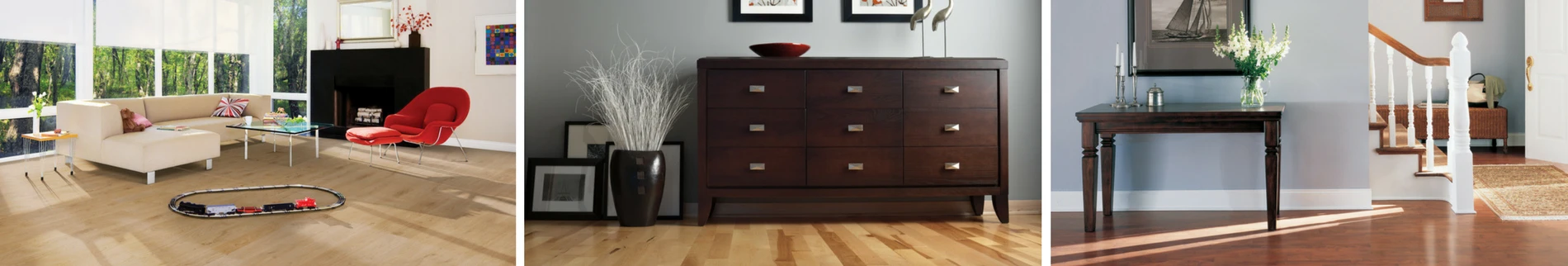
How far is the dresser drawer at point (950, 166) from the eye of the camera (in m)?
2.82

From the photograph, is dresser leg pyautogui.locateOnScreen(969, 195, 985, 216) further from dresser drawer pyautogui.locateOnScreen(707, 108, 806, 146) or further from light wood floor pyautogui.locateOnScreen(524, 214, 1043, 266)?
dresser drawer pyautogui.locateOnScreen(707, 108, 806, 146)

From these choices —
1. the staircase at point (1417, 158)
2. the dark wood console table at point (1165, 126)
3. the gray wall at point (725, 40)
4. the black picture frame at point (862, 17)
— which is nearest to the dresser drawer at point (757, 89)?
the gray wall at point (725, 40)

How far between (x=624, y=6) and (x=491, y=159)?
1210mm

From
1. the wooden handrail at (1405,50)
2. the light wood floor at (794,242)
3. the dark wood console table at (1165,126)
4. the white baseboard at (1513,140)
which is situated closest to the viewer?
the light wood floor at (794,242)

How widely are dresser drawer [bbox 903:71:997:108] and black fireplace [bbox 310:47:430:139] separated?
1577 mm

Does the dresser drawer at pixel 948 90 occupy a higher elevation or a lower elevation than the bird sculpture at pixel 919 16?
lower

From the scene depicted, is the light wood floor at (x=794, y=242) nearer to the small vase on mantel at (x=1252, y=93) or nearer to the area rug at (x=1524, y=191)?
the small vase on mantel at (x=1252, y=93)

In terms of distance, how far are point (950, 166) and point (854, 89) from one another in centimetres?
43

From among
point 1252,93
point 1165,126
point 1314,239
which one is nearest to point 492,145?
point 1165,126

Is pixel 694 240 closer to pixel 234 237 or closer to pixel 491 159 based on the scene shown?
pixel 491 159

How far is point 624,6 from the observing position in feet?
9.90

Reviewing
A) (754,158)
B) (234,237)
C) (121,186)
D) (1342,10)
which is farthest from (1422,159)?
(121,186)

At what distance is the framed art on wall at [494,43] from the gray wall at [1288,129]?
2115mm

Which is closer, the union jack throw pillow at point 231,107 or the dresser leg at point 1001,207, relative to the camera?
the union jack throw pillow at point 231,107
